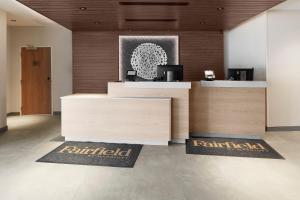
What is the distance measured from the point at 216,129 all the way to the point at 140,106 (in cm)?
197

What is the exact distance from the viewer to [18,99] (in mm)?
9797

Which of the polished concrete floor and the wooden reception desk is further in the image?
the wooden reception desk

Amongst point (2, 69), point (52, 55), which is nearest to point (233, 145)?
point (2, 69)

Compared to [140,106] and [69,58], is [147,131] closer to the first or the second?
[140,106]

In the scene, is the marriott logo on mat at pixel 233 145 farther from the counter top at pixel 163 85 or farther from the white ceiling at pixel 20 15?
the white ceiling at pixel 20 15

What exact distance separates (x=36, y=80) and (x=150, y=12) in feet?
18.1

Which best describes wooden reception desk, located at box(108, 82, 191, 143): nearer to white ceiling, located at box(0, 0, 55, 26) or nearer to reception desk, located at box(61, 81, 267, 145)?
reception desk, located at box(61, 81, 267, 145)

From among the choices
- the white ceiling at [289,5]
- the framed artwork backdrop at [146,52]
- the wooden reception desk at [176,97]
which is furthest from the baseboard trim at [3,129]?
the white ceiling at [289,5]

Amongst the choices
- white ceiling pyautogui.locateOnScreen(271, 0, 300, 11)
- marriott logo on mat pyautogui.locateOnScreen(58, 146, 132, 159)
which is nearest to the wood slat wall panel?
white ceiling pyautogui.locateOnScreen(271, 0, 300, 11)

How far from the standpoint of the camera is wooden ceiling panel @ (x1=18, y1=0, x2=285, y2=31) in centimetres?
549

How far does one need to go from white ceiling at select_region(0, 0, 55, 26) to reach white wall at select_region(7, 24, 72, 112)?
468mm

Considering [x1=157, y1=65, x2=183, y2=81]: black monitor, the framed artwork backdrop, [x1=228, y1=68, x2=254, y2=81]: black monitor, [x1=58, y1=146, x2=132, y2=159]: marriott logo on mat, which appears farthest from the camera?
the framed artwork backdrop

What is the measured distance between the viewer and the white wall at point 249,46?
6.96 m

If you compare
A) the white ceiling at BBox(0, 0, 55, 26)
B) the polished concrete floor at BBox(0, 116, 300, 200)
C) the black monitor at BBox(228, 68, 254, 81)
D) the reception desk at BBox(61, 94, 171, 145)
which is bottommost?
the polished concrete floor at BBox(0, 116, 300, 200)
